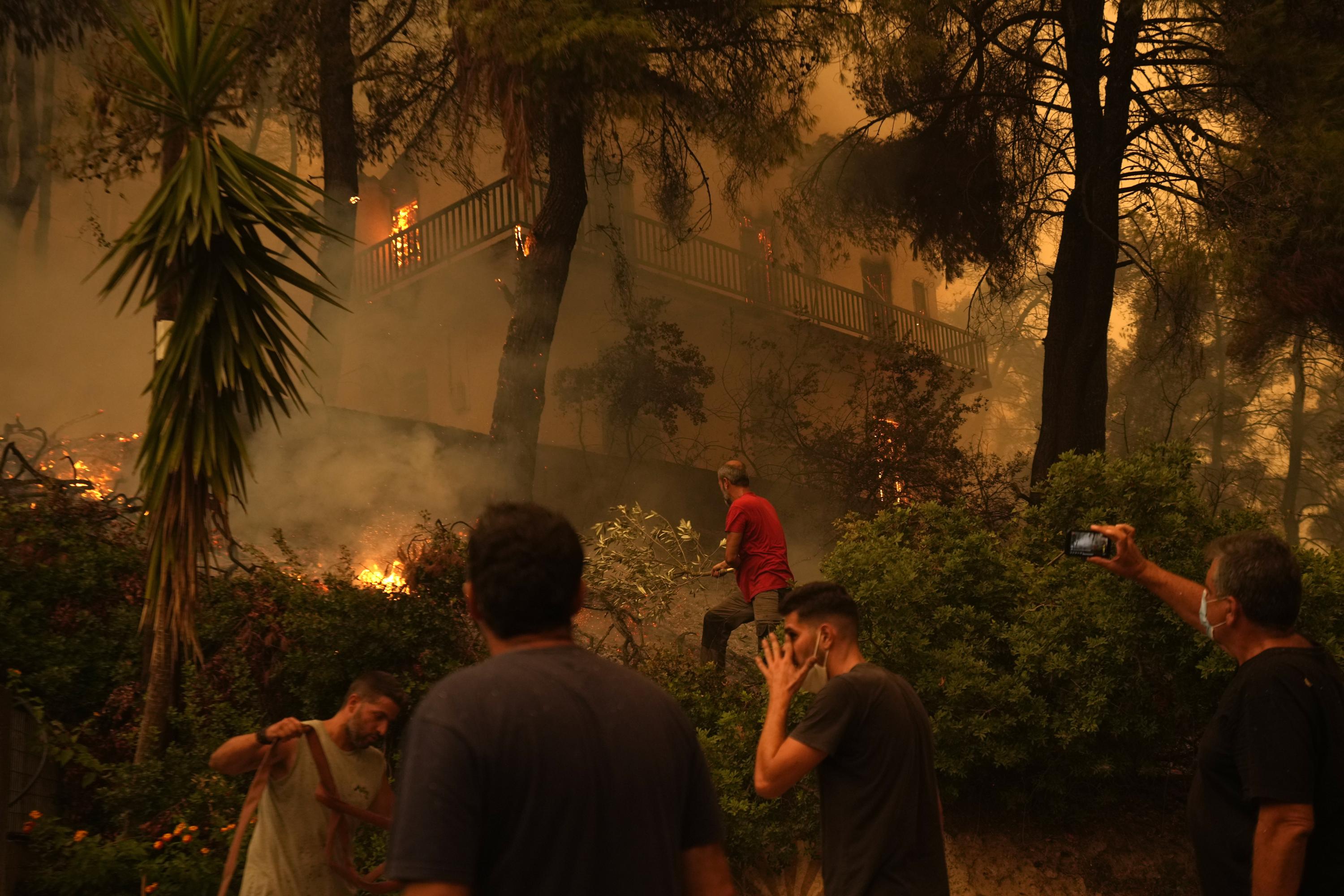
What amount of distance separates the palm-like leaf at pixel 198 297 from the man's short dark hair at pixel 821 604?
126 inches

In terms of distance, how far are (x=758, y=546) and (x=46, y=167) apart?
12.8 meters

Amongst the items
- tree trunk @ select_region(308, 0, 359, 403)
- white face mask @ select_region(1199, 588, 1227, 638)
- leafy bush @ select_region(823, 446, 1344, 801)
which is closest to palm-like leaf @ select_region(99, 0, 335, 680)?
leafy bush @ select_region(823, 446, 1344, 801)

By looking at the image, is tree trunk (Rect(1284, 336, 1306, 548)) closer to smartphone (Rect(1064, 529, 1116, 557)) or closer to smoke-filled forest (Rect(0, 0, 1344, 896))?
smoke-filled forest (Rect(0, 0, 1344, 896))

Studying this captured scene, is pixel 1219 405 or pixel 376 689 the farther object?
pixel 1219 405

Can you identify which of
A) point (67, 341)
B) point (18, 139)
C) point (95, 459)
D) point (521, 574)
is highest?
point (18, 139)

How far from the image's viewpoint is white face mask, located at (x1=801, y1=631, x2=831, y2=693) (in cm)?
342

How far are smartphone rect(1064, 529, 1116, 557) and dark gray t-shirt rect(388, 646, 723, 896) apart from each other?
2429 millimetres

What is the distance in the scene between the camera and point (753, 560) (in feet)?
26.4

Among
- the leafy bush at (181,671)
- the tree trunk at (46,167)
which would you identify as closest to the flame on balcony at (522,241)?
the tree trunk at (46,167)

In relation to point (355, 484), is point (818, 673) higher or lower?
lower

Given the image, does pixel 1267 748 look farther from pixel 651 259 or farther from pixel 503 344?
pixel 651 259

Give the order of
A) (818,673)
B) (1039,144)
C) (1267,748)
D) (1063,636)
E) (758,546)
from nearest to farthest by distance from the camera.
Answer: (1267,748)
(818,673)
(1063,636)
(758,546)
(1039,144)

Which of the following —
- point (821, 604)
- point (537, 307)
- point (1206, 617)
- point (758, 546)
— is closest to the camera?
point (1206, 617)

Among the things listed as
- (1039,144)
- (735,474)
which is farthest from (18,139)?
(1039,144)
